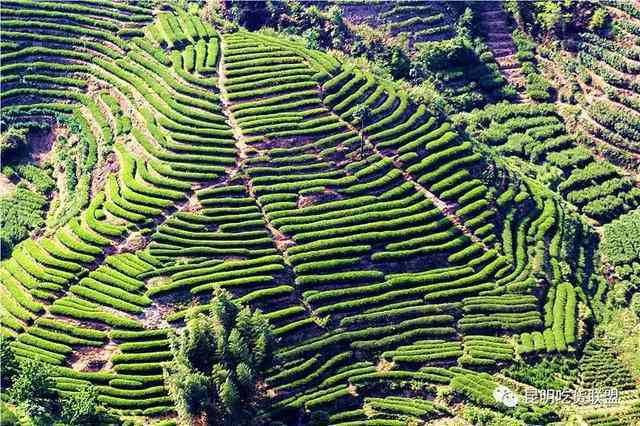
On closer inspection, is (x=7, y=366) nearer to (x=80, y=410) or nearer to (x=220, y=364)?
(x=80, y=410)

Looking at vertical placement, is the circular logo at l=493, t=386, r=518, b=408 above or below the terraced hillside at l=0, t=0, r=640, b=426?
below

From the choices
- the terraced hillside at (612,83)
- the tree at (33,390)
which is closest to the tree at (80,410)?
the tree at (33,390)

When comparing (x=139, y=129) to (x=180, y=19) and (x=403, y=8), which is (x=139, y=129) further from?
(x=403, y=8)

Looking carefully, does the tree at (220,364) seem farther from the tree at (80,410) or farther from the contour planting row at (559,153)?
the contour planting row at (559,153)

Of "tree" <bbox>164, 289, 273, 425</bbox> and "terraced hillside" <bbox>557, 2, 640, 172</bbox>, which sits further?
"terraced hillside" <bbox>557, 2, 640, 172</bbox>

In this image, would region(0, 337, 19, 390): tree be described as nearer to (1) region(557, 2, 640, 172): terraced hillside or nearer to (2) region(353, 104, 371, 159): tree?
(2) region(353, 104, 371, 159): tree

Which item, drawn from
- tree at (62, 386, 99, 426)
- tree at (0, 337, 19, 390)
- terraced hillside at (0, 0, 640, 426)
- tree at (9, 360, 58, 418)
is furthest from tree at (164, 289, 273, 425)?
tree at (0, 337, 19, 390)

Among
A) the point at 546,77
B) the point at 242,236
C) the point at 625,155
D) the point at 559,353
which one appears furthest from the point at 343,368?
the point at 546,77
